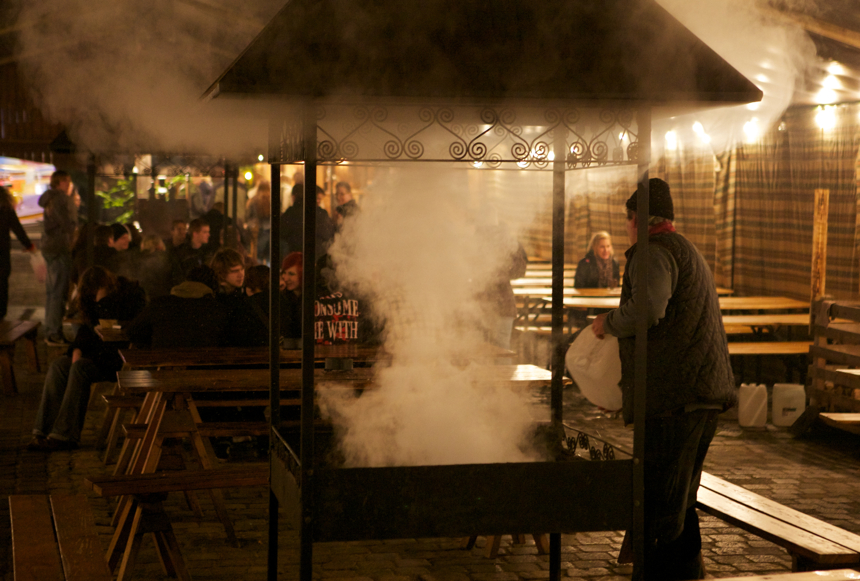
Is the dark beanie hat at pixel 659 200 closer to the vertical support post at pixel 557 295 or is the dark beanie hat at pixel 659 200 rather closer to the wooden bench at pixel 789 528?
the vertical support post at pixel 557 295

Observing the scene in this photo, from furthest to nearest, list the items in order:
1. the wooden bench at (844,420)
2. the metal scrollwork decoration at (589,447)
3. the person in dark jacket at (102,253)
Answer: the person in dark jacket at (102,253)
the wooden bench at (844,420)
the metal scrollwork decoration at (589,447)

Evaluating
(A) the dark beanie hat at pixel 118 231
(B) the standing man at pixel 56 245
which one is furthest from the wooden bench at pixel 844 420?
(B) the standing man at pixel 56 245

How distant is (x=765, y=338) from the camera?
420 inches

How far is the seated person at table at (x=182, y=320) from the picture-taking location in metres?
6.23

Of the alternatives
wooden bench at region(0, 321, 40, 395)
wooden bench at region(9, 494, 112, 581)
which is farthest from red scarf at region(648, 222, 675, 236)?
wooden bench at region(0, 321, 40, 395)

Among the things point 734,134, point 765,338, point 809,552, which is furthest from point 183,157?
point 809,552

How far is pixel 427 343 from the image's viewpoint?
13.4 ft

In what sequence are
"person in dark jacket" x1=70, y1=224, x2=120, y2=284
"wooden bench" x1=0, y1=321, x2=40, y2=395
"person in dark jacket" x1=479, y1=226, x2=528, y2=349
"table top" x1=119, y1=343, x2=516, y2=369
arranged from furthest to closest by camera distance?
"person in dark jacket" x1=70, y1=224, x2=120, y2=284 < "wooden bench" x1=0, y1=321, x2=40, y2=395 < "person in dark jacket" x1=479, y1=226, x2=528, y2=349 < "table top" x1=119, y1=343, x2=516, y2=369

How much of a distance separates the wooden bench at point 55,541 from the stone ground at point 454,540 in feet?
2.50

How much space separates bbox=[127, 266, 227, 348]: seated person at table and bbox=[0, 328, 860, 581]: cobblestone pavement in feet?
3.16

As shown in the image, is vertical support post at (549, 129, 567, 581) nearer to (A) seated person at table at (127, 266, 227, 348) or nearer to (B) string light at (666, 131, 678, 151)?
(A) seated person at table at (127, 266, 227, 348)

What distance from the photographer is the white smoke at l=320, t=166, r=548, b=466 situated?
3.83 meters

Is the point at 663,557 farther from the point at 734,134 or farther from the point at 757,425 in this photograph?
the point at 734,134

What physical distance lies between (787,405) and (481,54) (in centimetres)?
608
